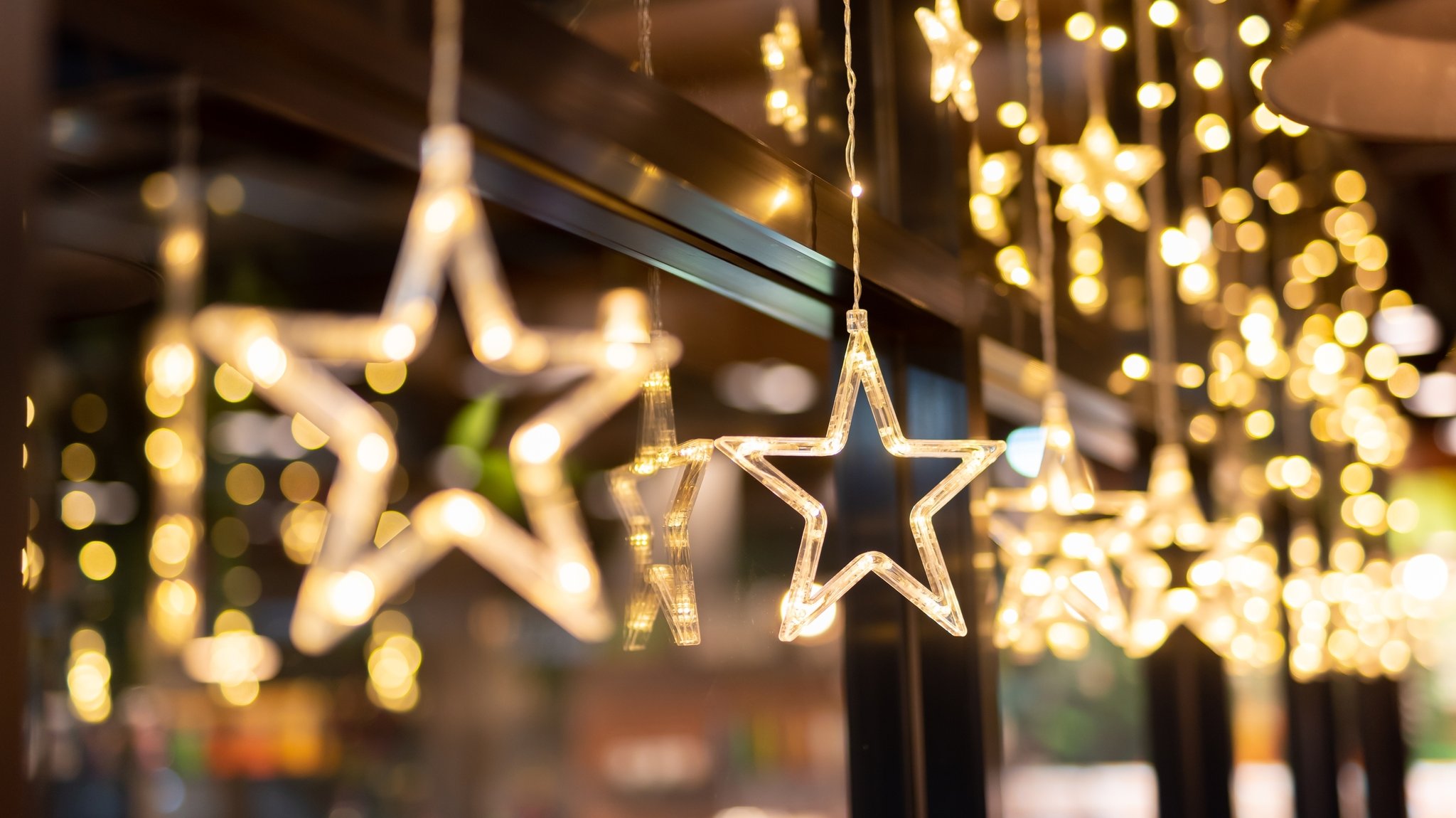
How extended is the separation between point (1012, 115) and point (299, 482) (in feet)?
5.28

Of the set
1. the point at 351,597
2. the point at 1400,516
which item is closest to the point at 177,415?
the point at 351,597

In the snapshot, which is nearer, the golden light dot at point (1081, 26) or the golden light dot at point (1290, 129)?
the golden light dot at point (1081, 26)

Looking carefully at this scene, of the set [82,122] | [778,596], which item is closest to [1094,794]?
[778,596]

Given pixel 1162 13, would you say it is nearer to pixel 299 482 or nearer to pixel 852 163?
pixel 852 163

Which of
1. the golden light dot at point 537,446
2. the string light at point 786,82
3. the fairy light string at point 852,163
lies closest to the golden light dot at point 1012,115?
the fairy light string at point 852,163

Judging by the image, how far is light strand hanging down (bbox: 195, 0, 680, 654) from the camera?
0.74 meters

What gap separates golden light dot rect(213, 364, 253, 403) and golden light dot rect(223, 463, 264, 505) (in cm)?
13

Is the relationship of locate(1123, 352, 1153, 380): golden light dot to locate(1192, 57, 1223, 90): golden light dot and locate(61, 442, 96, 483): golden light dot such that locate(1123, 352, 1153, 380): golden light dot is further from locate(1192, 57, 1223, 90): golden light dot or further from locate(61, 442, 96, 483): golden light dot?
locate(61, 442, 96, 483): golden light dot

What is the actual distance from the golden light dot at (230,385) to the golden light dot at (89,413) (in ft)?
1.13

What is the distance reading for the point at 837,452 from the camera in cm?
121

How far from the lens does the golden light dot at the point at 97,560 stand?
5.82ft

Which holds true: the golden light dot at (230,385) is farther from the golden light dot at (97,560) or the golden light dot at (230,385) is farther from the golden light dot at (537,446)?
the golden light dot at (537,446)

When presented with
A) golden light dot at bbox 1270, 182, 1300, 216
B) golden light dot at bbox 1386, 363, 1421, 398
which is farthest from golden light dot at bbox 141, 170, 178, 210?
golden light dot at bbox 1386, 363, 1421, 398

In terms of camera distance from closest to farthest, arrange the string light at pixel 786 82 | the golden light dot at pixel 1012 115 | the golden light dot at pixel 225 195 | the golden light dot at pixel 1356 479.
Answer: the string light at pixel 786 82 < the golden light dot at pixel 225 195 < the golden light dot at pixel 1012 115 < the golden light dot at pixel 1356 479
